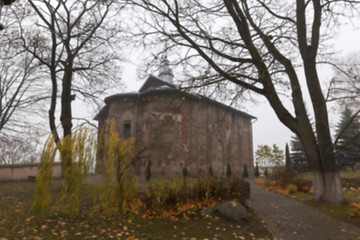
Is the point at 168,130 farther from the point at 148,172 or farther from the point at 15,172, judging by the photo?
the point at 15,172

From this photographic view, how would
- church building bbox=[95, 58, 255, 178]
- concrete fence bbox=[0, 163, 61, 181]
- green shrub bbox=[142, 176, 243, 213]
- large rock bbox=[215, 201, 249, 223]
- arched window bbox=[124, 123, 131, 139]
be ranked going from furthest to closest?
1. arched window bbox=[124, 123, 131, 139]
2. church building bbox=[95, 58, 255, 178]
3. concrete fence bbox=[0, 163, 61, 181]
4. green shrub bbox=[142, 176, 243, 213]
5. large rock bbox=[215, 201, 249, 223]

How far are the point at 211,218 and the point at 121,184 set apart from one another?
8.27 feet

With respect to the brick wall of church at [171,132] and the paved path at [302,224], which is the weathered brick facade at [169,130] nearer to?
the brick wall of church at [171,132]

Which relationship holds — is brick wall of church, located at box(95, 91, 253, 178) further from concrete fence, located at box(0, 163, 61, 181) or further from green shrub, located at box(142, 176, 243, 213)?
green shrub, located at box(142, 176, 243, 213)

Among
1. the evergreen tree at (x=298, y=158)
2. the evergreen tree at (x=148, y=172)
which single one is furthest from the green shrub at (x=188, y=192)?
the evergreen tree at (x=298, y=158)

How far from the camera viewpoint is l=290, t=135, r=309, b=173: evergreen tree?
83.9ft

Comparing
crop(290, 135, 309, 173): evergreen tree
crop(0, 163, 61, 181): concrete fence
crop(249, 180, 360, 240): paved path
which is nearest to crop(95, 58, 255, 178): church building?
crop(0, 163, 61, 181): concrete fence

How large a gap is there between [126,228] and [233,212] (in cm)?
268

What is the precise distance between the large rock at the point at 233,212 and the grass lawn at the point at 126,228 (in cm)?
18

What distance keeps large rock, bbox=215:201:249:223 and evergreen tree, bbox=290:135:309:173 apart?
75.8 feet

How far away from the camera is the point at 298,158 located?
26141 millimetres

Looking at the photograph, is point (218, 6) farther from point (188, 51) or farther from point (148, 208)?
point (148, 208)

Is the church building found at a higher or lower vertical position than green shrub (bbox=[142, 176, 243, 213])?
higher

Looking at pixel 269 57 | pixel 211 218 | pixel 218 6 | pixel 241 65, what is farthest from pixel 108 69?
pixel 211 218
